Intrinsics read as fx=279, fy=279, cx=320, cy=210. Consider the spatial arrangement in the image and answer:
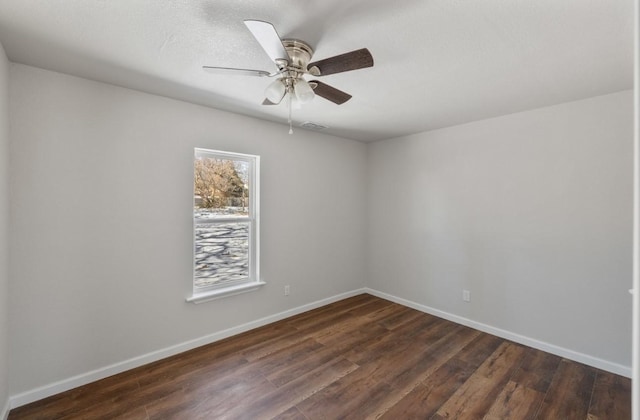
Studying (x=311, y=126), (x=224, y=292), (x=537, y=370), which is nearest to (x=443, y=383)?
(x=537, y=370)

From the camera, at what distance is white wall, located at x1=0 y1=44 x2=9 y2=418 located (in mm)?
1754

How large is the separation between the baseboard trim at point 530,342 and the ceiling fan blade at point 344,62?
3110 mm

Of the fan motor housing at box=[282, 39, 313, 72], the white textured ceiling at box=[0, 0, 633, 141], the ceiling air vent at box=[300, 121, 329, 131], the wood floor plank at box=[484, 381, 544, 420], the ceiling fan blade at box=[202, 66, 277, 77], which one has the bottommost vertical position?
the wood floor plank at box=[484, 381, 544, 420]

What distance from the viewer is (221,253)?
302cm

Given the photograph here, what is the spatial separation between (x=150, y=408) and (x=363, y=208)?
342 cm

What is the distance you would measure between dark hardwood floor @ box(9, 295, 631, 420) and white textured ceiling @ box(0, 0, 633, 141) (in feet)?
7.85

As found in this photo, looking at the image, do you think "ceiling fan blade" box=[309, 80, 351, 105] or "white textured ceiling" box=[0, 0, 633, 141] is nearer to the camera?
"white textured ceiling" box=[0, 0, 633, 141]

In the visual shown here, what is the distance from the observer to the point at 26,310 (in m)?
1.98

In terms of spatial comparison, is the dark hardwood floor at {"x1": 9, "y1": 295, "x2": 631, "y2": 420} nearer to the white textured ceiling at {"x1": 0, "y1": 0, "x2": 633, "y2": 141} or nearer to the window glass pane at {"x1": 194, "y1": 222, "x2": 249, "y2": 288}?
the window glass pane at {"x1": 194, "y1": 222, "x2": 249, "y2": 288}

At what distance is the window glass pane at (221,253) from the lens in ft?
9.43

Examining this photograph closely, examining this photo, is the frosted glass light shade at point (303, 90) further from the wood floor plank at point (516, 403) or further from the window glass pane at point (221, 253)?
the wood floor plank at point (516, 403)

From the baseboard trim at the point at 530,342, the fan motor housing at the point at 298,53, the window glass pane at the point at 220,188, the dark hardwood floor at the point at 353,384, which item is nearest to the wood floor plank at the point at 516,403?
the dark hardwood floor at the point at 353,384

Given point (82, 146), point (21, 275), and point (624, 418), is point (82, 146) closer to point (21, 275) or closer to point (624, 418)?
point (21, 275)

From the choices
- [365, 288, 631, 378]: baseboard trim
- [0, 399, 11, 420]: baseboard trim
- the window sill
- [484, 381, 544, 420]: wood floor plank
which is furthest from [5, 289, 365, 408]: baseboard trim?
[484, 381, 544, 420]: wood floor plank
